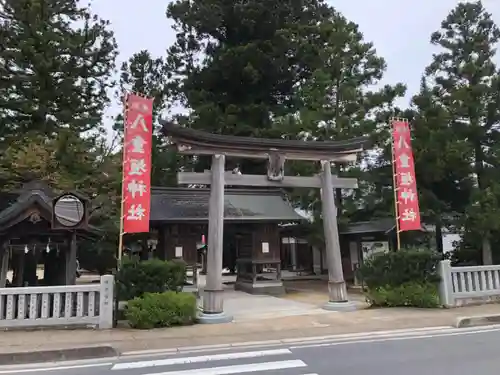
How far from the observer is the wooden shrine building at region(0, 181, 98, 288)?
11.2m

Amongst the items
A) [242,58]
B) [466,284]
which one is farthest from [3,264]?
[242,58]

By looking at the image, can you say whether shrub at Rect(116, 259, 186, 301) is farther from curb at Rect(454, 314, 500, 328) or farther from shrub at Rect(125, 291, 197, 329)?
curb at Rect(454, 314, 500, 328)

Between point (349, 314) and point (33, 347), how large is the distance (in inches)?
293

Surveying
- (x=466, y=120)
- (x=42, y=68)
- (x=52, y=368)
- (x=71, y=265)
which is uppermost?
(x=42, y=68)

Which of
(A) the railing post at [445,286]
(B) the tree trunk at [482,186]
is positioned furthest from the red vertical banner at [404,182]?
(B) the tree trunk at [482,186]

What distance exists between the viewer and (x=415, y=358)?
6.86 m

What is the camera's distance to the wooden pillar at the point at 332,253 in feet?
41.0

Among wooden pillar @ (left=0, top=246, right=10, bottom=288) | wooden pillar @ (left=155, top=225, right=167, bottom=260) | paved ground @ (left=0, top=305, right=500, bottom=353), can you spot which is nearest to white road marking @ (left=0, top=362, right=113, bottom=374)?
paved ground @ (left=0, top=305, right=500, bottom=353)

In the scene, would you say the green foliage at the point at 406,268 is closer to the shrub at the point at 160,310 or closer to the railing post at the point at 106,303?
the shrub at the point at 160,310

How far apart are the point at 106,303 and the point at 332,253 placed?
6.36 metres

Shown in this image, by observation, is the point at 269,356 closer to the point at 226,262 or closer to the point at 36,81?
the point at 36,81

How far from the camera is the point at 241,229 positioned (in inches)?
764

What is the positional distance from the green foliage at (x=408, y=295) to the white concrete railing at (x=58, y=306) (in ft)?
24.1

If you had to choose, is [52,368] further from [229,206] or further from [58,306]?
[229,206]
